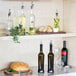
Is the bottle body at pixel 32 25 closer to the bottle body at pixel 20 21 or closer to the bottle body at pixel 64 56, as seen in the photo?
the bottle body at pixel 20 21

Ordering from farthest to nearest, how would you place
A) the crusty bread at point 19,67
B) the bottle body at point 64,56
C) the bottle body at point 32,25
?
1. the bottle body at point 64,56
2. the bottle body at point 32,25
3. the crusty bread at point 19,67

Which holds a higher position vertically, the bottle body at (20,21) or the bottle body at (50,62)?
the bottle body at (20,21)

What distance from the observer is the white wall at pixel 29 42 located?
2465 mm

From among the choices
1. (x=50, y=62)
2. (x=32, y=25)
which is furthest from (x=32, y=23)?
(x=50, y=62)

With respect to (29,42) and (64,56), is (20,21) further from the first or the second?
(64,56)

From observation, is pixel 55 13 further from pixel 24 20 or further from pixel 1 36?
pixel 1 36

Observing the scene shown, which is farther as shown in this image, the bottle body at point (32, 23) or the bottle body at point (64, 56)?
the bottle body at point (64, 56)

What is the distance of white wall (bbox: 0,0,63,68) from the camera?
97.0 inches

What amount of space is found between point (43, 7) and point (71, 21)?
1.07 ft

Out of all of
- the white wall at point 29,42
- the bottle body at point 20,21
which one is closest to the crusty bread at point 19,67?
the white wall at point 29,42

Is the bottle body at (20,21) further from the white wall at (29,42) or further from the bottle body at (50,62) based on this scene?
the bottle body at (50,62)

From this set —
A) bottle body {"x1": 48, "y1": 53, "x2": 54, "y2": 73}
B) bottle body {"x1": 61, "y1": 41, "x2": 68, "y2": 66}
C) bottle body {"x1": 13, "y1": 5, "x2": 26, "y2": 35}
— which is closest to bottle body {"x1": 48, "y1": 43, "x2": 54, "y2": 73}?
bottle body {"x1": 48, "y1": 53, "x2": 54, "y2": 73}

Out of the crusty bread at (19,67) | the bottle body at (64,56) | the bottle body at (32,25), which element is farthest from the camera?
the bottle body at (64,56)

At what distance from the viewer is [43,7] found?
264 centimetres
